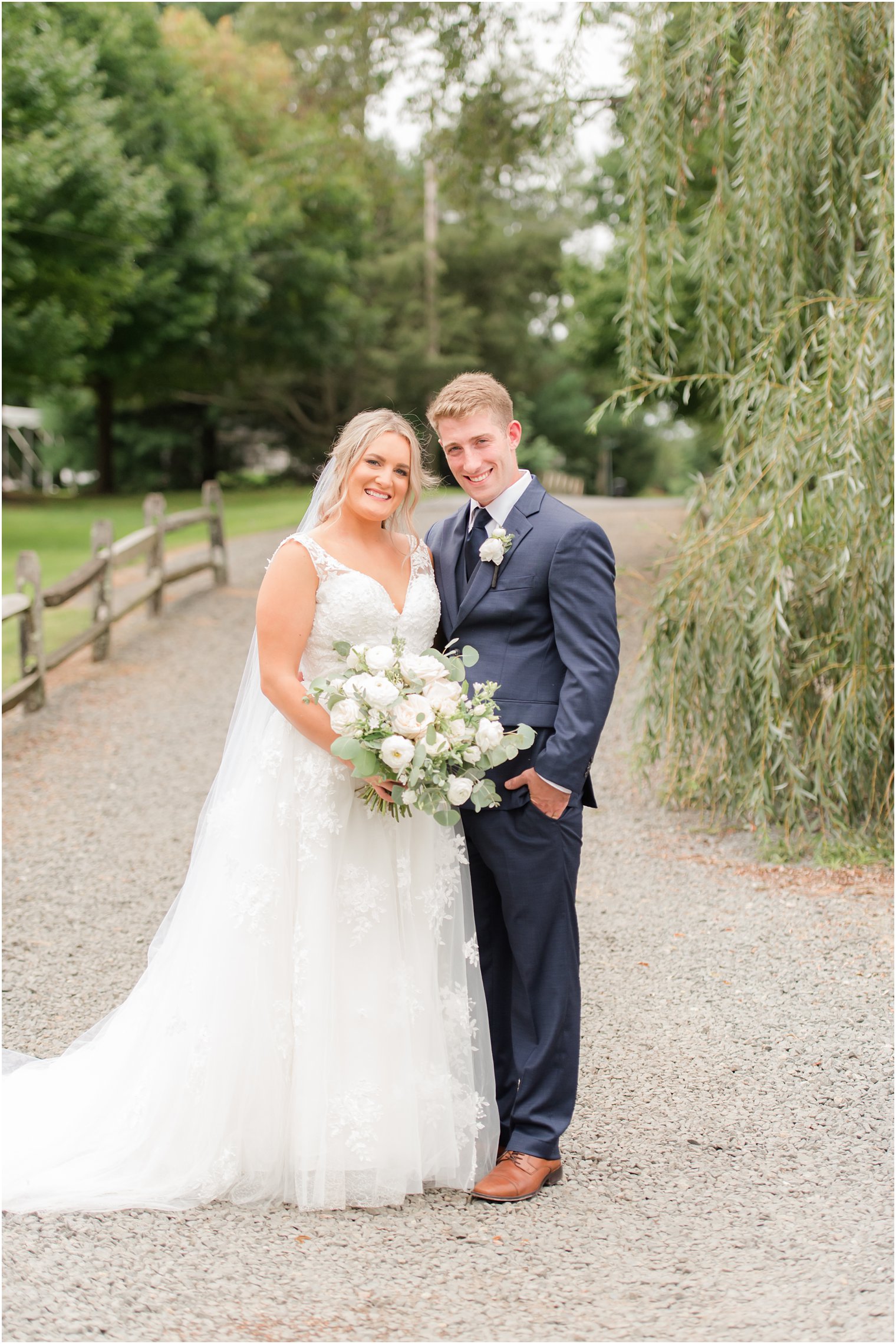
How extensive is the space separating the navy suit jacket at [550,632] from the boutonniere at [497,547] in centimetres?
1

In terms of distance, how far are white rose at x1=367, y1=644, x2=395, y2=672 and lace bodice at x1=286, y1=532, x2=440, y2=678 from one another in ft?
0.74

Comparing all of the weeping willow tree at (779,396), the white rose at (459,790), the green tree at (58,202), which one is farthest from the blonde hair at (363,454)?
the green tree at (58,202)

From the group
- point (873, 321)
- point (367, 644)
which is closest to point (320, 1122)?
point (367, 644)

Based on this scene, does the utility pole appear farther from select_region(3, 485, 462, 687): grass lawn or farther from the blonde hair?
the blonde hair

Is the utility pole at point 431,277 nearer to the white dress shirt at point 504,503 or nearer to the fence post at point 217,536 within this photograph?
the fence post at point 217,536

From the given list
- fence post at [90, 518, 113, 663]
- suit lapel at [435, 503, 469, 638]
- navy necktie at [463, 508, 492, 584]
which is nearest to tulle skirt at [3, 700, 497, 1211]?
suit lapel at [435, 503, 469, 638]

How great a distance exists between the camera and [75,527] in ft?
71.7

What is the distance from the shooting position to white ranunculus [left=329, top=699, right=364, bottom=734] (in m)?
2.96

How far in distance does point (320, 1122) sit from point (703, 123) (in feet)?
19.5

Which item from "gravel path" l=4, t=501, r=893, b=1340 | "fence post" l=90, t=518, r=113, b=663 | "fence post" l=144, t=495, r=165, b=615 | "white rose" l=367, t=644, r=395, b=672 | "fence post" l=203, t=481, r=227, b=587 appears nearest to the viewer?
"gravel path" l=4, t=501, r=893, b=1340

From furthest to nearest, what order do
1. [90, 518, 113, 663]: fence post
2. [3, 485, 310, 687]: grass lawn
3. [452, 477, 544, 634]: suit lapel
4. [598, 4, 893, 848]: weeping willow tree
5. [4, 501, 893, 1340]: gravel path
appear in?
[3, 485, 310, 687]: grass lawn → [90, 518, 113, 663]: fence post → [598, 4, 893, 848]: weeping willow tree → [452, 477, 544, 634]: suit lapel → [4, 501, 893, 1340]: gravel path

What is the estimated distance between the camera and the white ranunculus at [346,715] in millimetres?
2961

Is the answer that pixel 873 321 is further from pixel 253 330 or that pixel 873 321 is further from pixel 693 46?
pixel 253 330

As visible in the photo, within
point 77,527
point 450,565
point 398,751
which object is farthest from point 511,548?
point 77,527
